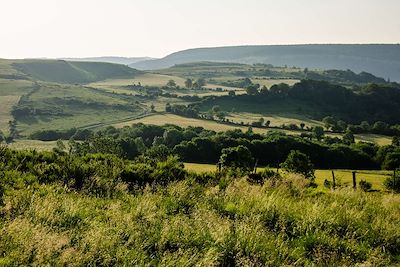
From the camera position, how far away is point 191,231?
9.51 m

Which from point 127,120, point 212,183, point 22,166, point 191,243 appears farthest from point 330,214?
point 127,120

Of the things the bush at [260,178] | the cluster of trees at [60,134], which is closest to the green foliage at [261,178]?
the bush at [260,178]

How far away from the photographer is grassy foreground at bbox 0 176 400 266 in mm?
7938

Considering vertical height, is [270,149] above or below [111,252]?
below

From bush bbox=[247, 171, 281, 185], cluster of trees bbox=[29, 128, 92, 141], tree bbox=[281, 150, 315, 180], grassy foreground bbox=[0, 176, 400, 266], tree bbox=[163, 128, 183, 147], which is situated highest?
grassy foreground bbox=[0, 176, 400, 266]

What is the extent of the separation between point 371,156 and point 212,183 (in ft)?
→ 357

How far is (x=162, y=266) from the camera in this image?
24.8ft

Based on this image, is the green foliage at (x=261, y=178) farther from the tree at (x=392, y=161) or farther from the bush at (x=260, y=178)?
the tree at (x=392, y=161)

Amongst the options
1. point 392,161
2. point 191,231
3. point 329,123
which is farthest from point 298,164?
point 329,123

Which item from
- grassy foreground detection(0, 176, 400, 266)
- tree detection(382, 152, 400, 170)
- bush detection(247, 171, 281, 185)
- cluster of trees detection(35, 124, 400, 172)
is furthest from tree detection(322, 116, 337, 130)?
grassy foreground detection(0, 176, 400, 266)

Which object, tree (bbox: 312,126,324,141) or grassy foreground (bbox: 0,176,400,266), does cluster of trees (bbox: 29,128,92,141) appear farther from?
grassy foreground (bbox: 0,176,400,266)

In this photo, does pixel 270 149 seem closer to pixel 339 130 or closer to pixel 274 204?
pixel 339 130

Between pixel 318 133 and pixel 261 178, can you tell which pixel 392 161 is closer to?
pixel 318 133

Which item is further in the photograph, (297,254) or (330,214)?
(330,214)
